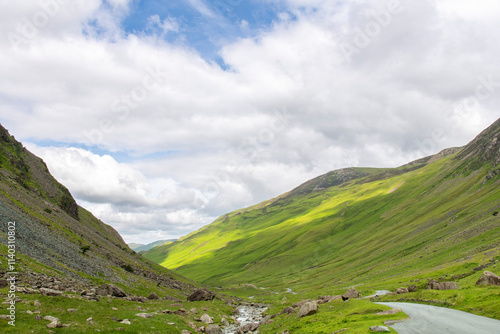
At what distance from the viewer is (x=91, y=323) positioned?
34469 mm

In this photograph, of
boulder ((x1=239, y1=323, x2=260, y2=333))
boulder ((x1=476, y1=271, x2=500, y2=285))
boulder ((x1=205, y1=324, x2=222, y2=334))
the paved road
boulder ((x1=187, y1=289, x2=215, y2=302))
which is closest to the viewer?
the paved road

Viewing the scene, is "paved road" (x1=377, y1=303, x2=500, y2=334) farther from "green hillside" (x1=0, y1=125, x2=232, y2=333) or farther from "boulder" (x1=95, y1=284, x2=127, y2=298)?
"boulder" (x1=95, y1=284, x2=127, y2=298)

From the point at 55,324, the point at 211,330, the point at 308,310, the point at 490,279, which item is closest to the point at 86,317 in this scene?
the point at 55,324

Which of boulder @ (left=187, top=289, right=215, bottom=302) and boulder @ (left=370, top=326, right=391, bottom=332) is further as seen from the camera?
boulder @ (left=187, top=289, right=215, bottom=302)

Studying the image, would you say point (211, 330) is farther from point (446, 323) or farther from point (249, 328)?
point (446, 323)

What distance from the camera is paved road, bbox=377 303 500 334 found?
29087 mm

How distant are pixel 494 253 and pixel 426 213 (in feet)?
423

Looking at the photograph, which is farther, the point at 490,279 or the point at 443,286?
the point at 443,286

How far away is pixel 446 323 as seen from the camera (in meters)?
32.7

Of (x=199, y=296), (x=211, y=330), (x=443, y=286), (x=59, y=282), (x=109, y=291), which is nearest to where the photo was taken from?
(x=59, y=282)

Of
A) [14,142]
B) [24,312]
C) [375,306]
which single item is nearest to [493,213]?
[375,306]

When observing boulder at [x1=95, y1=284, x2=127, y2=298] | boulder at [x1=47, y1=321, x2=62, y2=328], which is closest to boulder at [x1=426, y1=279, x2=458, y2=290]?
boulder at [x1=47, y1=321, x2=62, y2=328]

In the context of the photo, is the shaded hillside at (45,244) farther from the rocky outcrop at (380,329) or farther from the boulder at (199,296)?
the rocky outcrop at (380,329)

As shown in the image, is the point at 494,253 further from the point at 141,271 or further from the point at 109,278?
the point at 141,271
